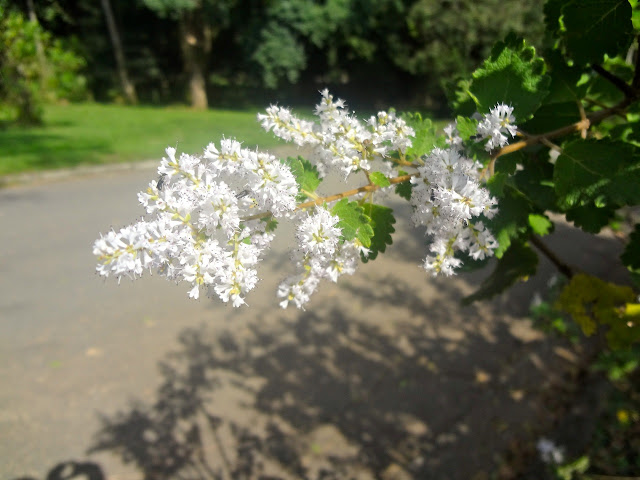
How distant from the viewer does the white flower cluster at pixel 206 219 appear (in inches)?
37.6

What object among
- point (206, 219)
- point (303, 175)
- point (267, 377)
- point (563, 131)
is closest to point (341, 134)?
point (303, 175)

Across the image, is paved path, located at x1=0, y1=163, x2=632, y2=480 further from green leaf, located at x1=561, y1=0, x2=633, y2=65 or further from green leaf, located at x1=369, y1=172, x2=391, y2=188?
green leaf, located at x1=561, y1=0, x2=633, y2=65

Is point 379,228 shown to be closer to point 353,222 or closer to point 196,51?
point 353,222

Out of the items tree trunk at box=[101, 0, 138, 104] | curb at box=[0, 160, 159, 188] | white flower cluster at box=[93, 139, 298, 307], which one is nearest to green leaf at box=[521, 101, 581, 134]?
white flower cluster at box=[93, 139, 298, 307]

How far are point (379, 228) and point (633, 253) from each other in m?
0.75

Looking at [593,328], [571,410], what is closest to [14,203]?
[571,410]

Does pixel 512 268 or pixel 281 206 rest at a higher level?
pixel 281 206

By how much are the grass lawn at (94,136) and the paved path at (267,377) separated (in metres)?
3.30

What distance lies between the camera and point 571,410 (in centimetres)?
446

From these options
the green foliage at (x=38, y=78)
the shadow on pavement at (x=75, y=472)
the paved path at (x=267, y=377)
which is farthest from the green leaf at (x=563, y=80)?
the shadow on pavement at (x=75, y=472)

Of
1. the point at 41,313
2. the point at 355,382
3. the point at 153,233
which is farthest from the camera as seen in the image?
the point at 41,313

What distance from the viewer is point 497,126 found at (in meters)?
1.07

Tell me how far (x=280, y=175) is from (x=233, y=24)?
22.2 m

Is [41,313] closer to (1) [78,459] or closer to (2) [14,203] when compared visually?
(1) [78,459]
